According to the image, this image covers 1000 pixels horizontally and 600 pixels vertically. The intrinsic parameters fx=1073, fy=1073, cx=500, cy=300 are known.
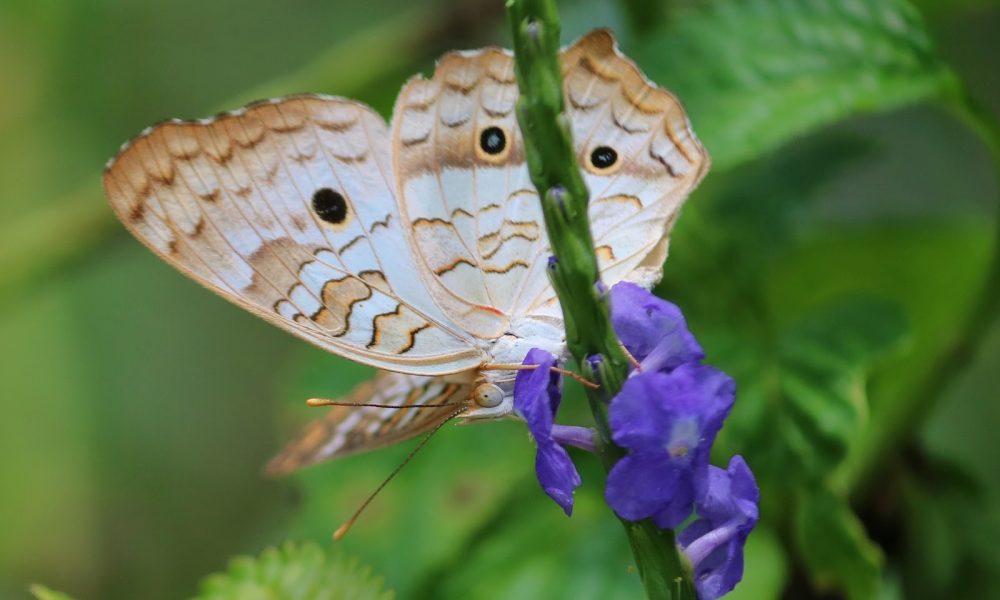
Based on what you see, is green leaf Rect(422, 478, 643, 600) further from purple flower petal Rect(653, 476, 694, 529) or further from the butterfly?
purple flower petal Rect(653, 476, 694, 529)

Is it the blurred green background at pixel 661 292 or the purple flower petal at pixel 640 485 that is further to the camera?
the blurred green background at pixel 661 292

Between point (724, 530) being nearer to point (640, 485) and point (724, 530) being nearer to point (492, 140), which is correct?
point (640, 485)

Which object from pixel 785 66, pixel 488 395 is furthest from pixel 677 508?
pixel 785 66

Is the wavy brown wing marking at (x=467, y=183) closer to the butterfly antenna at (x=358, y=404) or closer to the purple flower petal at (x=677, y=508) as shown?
the butterfly antenna at (x=358, y=404)

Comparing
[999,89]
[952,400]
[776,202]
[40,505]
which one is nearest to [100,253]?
[40,505]

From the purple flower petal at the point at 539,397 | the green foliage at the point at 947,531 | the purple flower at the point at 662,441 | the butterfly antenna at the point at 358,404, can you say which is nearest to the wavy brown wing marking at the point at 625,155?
the butterfly antenna at the point at 358,404

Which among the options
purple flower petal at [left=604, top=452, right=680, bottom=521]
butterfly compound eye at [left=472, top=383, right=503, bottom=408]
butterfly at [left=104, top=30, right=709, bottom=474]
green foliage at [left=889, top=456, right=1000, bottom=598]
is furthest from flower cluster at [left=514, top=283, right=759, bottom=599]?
green foliage at [left=889, top=456, right=1000, bottom=598]
